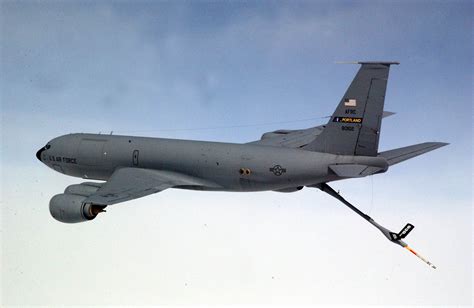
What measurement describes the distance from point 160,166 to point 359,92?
965cm

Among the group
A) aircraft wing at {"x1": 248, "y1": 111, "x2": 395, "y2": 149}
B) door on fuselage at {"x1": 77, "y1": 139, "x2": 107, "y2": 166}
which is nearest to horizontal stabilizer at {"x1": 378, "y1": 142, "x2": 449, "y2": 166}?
aircraft wing at {"x1": 248, "y1": 111, "x2": 395, "y2": 149}

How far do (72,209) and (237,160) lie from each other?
23.1 feet

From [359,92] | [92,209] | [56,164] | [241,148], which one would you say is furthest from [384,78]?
[56,164]

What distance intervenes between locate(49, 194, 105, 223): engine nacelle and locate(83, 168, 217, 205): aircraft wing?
33 centimetres

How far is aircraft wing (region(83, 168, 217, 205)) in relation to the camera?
64.2ft

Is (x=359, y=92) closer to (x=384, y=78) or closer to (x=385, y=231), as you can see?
(x=384, y=78)

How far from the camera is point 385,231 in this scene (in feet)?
62.8

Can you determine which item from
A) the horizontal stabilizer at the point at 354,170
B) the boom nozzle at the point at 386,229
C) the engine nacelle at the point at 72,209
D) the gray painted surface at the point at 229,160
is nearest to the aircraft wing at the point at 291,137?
the gray painted surface at the point at 229,160

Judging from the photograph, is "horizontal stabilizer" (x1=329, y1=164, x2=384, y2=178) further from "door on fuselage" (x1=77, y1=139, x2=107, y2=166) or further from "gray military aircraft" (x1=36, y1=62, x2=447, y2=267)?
"door on fuselage" (x1=77, y1=139, x2=107, y2=166)

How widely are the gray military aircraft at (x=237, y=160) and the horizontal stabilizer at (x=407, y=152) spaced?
40 millimetres

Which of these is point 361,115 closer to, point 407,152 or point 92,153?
point 407,152

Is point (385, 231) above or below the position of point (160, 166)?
below

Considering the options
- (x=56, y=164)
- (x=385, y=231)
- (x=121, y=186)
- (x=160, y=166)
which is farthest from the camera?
(x=56, y=164)

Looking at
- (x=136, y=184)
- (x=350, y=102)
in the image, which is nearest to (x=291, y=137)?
(x=350, y=102)
